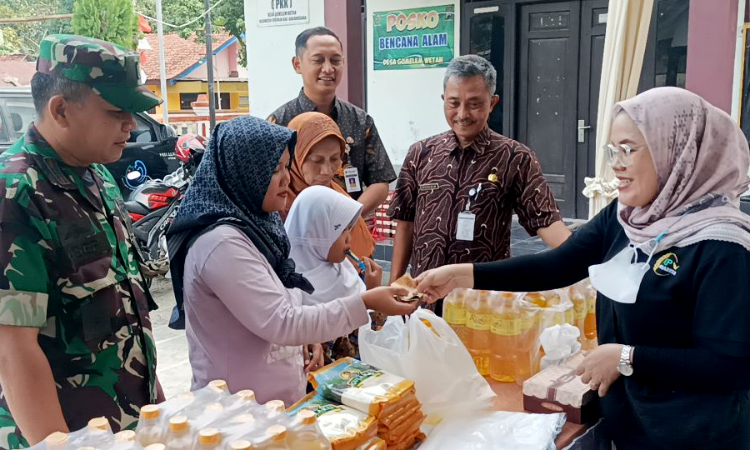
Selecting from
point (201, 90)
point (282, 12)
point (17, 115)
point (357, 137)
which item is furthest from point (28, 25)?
point (357, 137)

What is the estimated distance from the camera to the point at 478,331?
2.30 meters

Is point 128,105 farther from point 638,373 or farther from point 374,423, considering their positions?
point 638,373

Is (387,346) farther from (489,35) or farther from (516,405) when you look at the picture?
(489,35)

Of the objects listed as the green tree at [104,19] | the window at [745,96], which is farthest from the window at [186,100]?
the window at [745,96]

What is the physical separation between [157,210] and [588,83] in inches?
186

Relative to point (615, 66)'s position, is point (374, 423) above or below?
below

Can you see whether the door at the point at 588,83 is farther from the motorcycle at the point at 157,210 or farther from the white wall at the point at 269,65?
the motorcycle at the point at 157,210

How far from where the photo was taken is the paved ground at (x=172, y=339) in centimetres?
443

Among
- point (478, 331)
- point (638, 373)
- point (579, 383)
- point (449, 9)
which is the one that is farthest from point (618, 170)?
point (449, 9)

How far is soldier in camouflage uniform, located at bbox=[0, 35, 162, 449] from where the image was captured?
1490mm

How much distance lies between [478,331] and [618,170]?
799 mm

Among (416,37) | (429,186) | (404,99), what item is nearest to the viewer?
(429,186)

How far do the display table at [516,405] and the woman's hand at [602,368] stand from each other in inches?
6.8

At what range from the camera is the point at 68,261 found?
1580 millimetres
